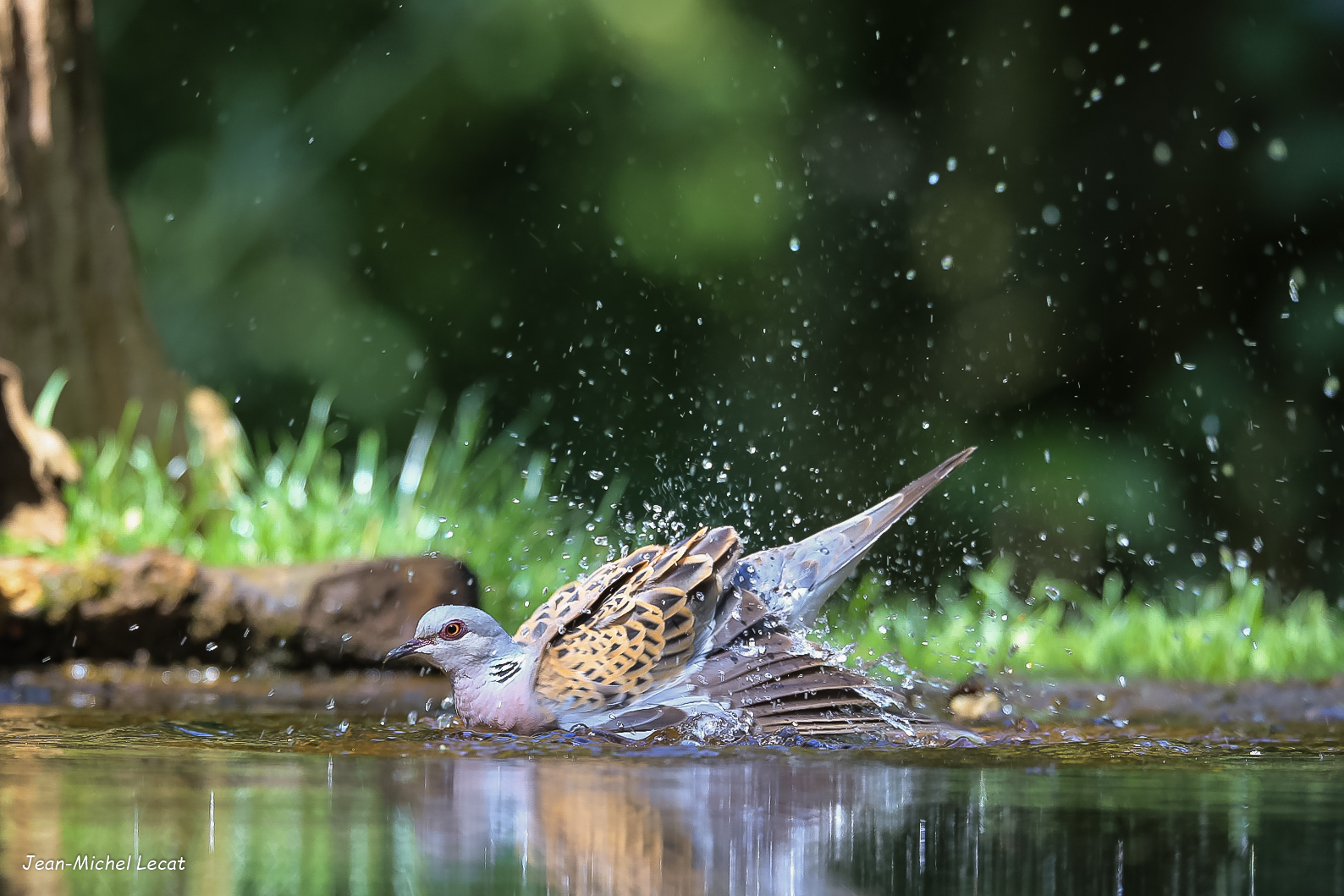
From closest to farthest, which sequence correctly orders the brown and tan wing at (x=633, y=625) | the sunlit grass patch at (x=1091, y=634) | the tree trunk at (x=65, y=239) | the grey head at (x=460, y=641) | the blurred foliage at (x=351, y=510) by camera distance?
the brown and tan wing at (x=633, y=625)
the grey head at (x=460, y=641)
the sunlit grass patch at (x=1091, y=634)
the blurred foliage at (x=351, y=510)
the tree trunk at (x=65, y=239)

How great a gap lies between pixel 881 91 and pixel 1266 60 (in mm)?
2073

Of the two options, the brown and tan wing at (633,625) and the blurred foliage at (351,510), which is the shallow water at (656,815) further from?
the blurred foliage at (351,510)

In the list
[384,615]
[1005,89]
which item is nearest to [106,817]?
[384,615]

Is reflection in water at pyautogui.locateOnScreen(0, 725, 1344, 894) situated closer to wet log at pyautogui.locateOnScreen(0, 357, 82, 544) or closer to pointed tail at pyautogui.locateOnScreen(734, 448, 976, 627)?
pointed tail at pyautogui.locateOnScreen(734, 448, 976, 627)

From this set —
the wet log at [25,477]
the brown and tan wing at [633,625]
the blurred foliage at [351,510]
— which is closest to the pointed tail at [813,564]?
the brown and tan wing at [633,625]

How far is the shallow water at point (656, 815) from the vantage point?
1619 millimetres

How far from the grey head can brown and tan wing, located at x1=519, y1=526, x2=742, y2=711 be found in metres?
0.10

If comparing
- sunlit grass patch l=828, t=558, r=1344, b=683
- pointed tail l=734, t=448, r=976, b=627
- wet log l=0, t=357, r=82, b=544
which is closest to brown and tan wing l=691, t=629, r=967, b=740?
pointed tail l=734, t=448, r=976, b=627

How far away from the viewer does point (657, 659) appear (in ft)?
11.0

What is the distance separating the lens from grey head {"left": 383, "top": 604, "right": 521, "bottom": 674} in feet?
11.4

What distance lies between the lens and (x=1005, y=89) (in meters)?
7.80
